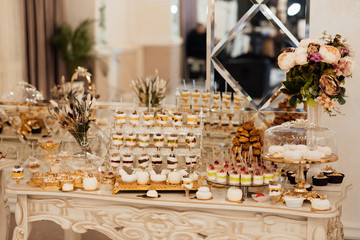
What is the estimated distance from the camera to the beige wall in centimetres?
341

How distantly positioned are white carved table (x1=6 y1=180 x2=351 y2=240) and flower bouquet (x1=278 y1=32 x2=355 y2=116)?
496 mm

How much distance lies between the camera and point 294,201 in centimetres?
248

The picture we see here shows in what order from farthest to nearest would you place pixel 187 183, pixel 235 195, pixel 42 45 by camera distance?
pixel 42 45 → pixel 187 183 → pixel 235 195

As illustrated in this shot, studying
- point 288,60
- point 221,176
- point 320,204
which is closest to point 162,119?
point 221,176

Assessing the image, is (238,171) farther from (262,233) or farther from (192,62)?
(192,62)

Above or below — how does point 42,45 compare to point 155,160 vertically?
above

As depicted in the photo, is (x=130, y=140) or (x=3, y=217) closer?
(x=130, y=140)

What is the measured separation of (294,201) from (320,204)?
115 mm

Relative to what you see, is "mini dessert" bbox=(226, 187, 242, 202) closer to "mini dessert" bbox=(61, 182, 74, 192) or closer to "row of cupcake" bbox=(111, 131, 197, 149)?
"row of cupcake" bbox=(111, 131, 197, 149)

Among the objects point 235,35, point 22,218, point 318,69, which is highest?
point 235,35

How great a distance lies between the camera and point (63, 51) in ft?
24.8

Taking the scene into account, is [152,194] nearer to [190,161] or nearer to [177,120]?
[190,161]

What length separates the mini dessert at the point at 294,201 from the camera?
2.48 metres

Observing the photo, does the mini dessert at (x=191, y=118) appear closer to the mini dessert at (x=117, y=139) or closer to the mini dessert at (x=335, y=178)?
the mini dessert at (x=117, y=139)
